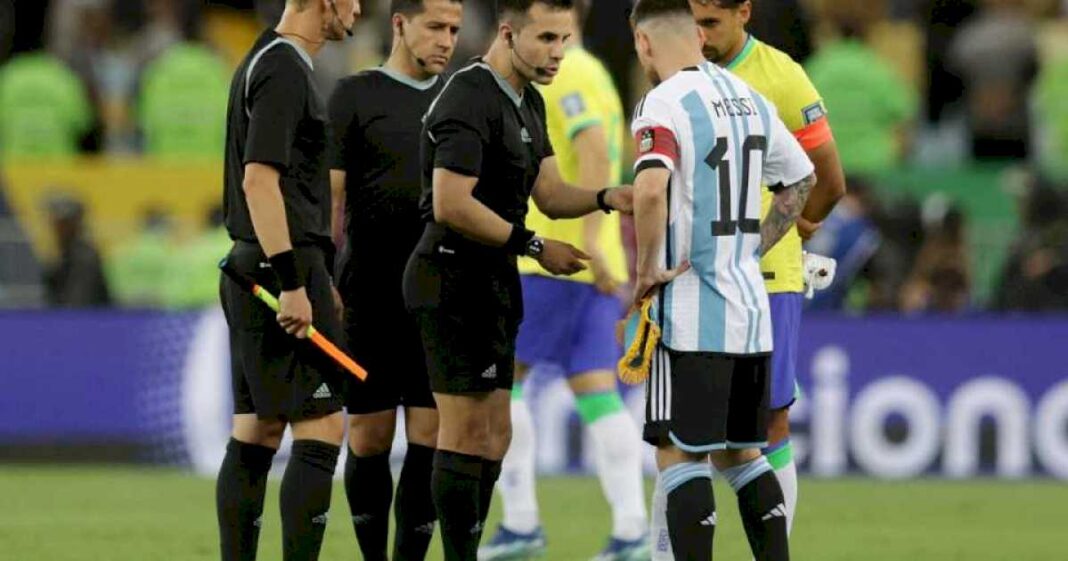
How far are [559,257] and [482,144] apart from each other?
0.50 m

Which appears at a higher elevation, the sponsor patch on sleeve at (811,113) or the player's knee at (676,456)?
the sponsor patch on sleeve at (811,113)

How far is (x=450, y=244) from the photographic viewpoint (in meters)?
8.44

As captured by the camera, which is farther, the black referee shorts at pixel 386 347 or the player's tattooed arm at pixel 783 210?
the black referee shorts at pixel 386 347

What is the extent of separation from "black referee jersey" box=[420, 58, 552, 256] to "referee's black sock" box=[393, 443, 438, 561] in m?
1.05

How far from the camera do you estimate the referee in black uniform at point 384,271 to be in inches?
359

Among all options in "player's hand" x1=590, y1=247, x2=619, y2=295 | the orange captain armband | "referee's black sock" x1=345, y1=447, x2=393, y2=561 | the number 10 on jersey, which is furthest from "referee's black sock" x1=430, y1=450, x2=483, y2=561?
"player's hand" x1=590, y1=247, x2=619, y2=295

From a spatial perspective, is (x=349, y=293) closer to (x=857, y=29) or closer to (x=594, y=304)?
(x=594, y=304)

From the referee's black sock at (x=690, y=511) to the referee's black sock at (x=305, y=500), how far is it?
1.27 meters

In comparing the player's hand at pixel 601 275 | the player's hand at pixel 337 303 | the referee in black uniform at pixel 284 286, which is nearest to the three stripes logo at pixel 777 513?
the referee in black uniform at pixel 284 286

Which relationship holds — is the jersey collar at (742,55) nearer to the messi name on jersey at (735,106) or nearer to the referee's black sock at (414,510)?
the messi name on jersey at (735,106)

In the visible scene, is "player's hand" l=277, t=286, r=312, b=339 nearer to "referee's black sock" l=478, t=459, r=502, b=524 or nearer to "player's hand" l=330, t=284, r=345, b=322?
"player's hand" l=330, t=284, r=345, b=322

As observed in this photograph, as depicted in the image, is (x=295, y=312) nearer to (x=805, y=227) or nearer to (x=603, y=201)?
(x=603, y=201)

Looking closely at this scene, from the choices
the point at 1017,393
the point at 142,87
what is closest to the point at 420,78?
the point at 1017,393

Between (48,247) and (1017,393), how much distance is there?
8010 millimetres
